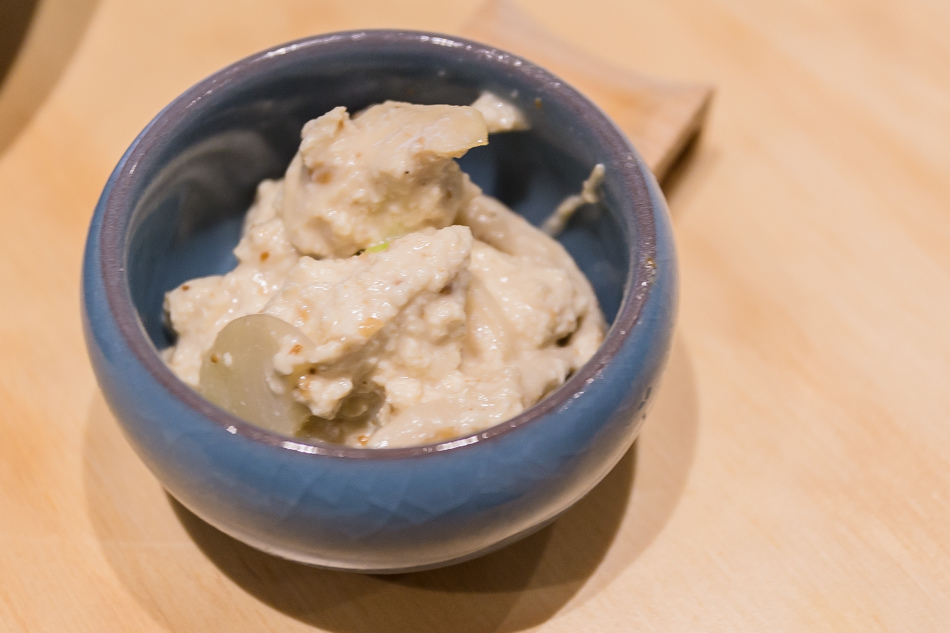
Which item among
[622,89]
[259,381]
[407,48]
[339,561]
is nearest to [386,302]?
[259,381]

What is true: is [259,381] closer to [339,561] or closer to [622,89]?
[339,561]

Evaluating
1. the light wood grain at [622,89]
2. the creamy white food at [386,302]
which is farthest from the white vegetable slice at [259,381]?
the light wood grain at [622,89]

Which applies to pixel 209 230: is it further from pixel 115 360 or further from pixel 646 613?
pixel 646 613

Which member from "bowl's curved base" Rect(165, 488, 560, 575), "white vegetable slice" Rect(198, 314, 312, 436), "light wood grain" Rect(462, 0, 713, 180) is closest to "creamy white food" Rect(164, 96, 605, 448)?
"white vegetable slice" Rect(198, 314, 312, 436)

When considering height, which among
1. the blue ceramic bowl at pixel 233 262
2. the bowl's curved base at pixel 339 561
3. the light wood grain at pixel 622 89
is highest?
the light wood grain at pixel 622 89

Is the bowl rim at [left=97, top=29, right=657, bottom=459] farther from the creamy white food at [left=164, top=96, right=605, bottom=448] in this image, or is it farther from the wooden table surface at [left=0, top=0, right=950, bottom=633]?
the wooden table surface at [left=0, top=0, right=950, bottom=633]

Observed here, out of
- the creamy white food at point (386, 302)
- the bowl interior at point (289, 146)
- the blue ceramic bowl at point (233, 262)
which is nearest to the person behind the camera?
the blue ceramic bowl at point (233, 262)

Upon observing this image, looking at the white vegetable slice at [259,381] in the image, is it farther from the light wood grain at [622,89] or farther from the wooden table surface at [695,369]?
the light wood grain at [622,89]

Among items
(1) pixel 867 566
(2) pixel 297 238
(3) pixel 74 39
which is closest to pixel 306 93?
(2) pixel 297 238
